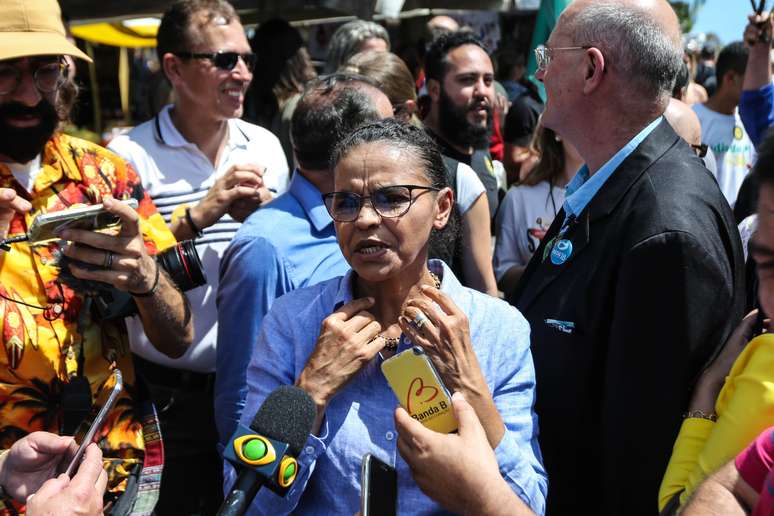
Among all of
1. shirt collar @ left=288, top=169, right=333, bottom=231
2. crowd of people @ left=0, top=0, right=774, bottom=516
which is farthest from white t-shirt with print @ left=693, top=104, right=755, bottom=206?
shirt collar @ left=288, top=169, right=333, bottom=231

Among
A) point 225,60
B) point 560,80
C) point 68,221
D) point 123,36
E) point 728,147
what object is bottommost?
point 123,36

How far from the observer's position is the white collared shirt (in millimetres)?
3520

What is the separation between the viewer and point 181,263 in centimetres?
283

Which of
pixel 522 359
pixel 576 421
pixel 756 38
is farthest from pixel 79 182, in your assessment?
pixel 756 38

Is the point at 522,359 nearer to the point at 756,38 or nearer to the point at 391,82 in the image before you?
the point at 391,82

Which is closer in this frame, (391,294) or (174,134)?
(391,294)

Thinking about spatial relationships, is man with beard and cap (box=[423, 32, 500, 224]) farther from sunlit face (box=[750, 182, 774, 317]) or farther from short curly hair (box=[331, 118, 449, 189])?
sunlit face (box=[750, 182, 774, 317])

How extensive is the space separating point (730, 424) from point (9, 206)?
201cm

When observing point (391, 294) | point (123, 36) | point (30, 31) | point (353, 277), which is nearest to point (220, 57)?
point (30, 31)

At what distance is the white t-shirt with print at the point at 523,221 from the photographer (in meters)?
4.38

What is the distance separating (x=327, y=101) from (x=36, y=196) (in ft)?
3.49

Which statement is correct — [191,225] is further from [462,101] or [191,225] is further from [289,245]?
[462,101]

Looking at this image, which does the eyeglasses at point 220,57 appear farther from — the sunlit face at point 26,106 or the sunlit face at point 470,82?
the sunlit face at point 470,82

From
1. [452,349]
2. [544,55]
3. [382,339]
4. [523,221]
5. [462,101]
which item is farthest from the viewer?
[462,101]
